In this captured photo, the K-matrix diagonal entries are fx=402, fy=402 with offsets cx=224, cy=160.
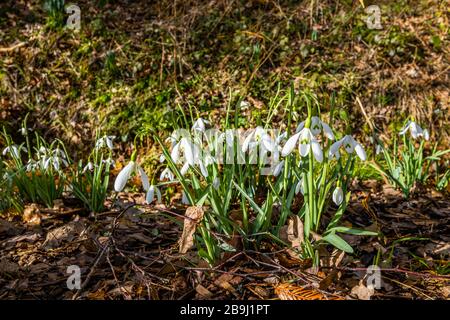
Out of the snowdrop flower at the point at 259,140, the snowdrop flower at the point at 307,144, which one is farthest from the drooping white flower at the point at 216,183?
the snowdrop flower at the point at 307,144

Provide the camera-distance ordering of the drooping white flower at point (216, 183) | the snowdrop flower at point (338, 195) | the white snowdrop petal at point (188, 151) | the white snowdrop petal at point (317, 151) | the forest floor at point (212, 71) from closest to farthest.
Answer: the white snowdrop petal at point (317, 151), the white snowdrop petal at point (188, 151), the snowdrop flower at point (338, 195), the drooping white flower at point (216, 183), the forest floor at point (212, 71)

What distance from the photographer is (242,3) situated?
440 cm

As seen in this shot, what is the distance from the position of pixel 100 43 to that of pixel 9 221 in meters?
2.39

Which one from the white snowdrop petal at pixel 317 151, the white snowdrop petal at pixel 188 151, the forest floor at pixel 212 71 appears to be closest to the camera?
the white snowdrop petal at pixel 317 151

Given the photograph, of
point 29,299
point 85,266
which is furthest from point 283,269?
point 29,299

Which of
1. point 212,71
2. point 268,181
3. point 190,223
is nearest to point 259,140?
point 268,181

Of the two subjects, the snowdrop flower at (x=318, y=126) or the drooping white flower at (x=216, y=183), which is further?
the drooping white flower at (x=216, y=183)

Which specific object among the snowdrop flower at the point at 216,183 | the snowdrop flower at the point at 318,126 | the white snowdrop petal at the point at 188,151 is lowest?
the snowdrop flower at the point at 216,183

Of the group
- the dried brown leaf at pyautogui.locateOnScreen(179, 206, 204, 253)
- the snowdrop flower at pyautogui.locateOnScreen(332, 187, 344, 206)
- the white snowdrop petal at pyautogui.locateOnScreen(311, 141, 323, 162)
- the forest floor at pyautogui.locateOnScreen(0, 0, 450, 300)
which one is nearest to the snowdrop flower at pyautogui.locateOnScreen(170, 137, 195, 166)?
the dried brown leaf at pyautogui.locateOnScreen(179, 206, 204, 253)

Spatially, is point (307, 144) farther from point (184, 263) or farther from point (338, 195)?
point (184, 263)

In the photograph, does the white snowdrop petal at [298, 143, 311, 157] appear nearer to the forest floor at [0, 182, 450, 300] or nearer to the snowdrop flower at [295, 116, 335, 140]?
the snowdrop flower at [295, 116, 335, 140]

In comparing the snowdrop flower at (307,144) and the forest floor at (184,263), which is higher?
the snowdrop flower at (307,144)

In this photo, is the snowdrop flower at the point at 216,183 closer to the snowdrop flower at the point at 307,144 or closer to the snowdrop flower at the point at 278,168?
the snowdrop flower at the point at 278,168
